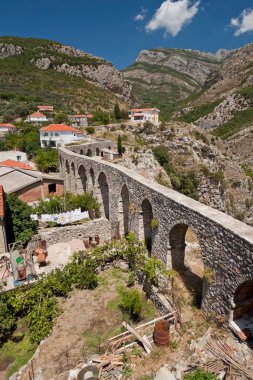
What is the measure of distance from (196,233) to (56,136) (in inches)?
1373

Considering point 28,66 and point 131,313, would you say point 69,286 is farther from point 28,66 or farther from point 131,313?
point 28,66

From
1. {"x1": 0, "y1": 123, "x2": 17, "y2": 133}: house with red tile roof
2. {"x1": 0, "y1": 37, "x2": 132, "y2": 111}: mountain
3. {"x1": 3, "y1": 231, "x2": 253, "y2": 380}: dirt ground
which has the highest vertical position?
{"x1": 0, "y1": 37, "x2": 132, "y2": 111}: mountain

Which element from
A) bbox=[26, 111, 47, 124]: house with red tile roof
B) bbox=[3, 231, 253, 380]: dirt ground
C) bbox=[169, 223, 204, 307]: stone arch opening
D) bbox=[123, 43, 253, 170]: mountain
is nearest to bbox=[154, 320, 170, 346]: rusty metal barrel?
bbox=[3, 231, 253, 380]: dirt ground

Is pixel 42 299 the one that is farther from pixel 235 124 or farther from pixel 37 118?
pixel 235 124

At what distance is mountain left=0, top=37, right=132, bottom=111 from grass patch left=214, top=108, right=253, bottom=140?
111ft

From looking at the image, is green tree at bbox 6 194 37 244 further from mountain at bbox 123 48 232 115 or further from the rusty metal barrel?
mountain at bbox 123 48 232 115

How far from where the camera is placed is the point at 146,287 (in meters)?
11.6

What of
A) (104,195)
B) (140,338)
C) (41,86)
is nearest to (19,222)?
(104,195)

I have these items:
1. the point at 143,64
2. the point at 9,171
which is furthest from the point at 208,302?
the point at 143,64

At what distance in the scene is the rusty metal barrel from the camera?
318 inches

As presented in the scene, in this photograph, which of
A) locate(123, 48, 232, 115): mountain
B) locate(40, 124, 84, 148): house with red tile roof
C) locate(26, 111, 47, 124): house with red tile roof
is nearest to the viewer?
locate(40, 124, 84, 148): house with red tile roof

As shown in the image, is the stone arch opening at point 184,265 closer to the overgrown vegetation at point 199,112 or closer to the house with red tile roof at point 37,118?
the house with red tile roof at point 37,118

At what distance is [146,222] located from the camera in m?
13.6

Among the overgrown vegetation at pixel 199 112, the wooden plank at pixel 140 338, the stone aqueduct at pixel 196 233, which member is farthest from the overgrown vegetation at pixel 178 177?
the overgrown vegetation at pixel 199 112
